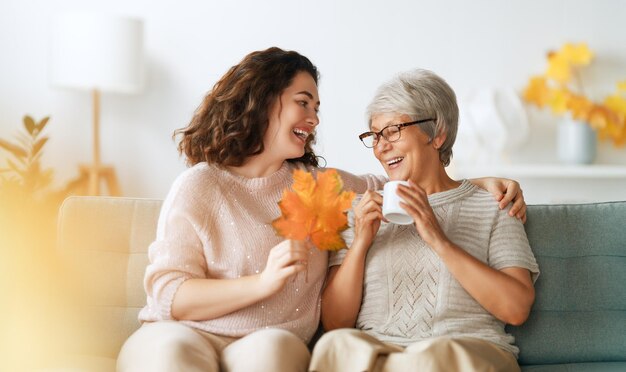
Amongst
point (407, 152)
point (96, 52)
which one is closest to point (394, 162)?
point (407, 152)

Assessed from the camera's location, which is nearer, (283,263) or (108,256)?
(283,263)

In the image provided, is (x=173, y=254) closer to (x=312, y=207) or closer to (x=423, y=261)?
(x=312, y=207)

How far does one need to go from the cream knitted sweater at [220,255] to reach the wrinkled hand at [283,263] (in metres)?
0.17

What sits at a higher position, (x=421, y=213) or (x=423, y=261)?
(x=421, y=213)

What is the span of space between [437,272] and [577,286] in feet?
1.39

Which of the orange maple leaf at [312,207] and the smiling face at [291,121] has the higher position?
the smiling face at [291,121]

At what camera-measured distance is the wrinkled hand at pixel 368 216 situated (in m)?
2.08

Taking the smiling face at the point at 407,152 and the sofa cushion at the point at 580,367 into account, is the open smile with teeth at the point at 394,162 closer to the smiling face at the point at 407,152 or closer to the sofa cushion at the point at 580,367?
the smiling face at the point at 407,152

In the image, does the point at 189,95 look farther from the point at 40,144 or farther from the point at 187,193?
the point at 187,193

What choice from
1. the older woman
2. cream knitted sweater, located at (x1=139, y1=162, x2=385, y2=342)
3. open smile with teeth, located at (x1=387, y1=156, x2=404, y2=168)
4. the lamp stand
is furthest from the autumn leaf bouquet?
cream knitted sweater, located at (x1=139, y1=162, x2=385, y2=342)

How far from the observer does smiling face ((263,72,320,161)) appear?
7.30ft

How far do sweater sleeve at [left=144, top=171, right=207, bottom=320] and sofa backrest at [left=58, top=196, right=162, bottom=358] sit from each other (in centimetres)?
20

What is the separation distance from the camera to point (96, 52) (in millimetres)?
4254

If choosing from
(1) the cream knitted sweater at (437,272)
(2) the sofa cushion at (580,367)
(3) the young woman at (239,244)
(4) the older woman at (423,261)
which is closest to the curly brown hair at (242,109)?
(3) the young woman at (239,244)
